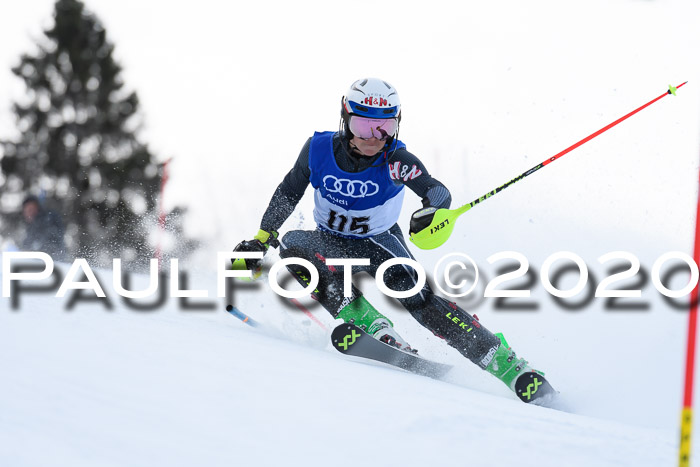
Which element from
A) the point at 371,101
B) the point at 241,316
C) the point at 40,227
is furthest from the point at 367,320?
the point at 40,227

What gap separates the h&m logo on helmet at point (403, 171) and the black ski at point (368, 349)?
877 mm

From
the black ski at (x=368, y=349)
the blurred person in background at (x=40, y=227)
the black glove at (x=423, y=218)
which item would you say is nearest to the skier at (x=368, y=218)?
the black glove at (x=423, y=218)

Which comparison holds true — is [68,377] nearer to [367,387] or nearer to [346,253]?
[367,387]

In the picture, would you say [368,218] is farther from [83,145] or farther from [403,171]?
[83,145]

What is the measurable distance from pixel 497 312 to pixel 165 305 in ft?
9.74

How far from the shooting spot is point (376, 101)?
4.14 metres

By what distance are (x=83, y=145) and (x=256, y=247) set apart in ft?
52.1

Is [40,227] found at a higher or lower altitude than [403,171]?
lower

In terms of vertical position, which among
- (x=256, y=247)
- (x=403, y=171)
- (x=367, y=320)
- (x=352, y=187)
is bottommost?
(x=367, y=320)

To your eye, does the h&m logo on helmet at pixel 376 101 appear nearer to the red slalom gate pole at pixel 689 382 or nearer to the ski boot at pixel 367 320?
the ski boot at pixel 367 320

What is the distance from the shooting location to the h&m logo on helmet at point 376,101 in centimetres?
413

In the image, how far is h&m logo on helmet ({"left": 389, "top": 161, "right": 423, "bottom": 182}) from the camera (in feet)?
13.7

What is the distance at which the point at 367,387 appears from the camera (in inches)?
112

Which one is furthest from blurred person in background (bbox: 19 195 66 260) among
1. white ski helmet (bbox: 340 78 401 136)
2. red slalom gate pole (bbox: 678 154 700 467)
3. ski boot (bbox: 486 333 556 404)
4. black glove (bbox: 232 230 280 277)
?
red slalom gate pole (bbox: 678 154 700 467)
